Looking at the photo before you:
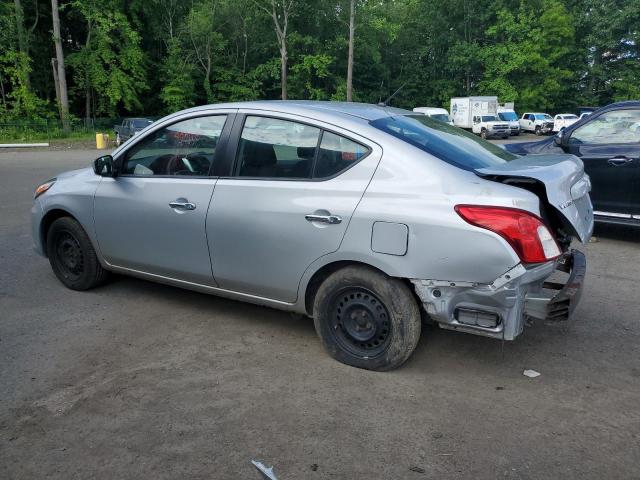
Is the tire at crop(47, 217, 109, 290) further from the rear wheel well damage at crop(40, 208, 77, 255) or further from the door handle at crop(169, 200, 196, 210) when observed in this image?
the door handle at crop(169, 200, 196, 210)

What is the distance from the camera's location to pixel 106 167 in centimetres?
462

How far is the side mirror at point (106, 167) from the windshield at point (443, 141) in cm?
226

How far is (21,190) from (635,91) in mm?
55015

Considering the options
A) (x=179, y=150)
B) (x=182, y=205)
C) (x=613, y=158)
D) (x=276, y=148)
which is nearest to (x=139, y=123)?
(x=613, y=158)

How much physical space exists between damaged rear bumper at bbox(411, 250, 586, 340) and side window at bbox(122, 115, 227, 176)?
1896 millimetres

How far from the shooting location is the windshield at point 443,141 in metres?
3.58

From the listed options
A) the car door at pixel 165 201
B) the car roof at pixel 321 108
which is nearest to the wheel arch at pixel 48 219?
the car door at pixel 165 201

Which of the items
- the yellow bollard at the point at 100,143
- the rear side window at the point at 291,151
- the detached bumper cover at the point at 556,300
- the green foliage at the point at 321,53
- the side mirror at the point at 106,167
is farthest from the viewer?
the green foliage at the point at 321,53

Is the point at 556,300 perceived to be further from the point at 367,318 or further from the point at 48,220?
the point at 48,220

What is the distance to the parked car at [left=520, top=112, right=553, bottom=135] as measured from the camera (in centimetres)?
4606

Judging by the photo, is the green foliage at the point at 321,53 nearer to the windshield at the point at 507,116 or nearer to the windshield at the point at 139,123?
the windshield at the point at 507,116

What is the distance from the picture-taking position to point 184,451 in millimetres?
2777

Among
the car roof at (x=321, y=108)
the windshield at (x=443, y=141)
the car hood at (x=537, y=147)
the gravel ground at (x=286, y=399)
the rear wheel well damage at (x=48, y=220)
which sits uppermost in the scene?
the car roof at (x=321, y=108)

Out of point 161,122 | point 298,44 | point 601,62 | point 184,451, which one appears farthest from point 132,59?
point 601,62
